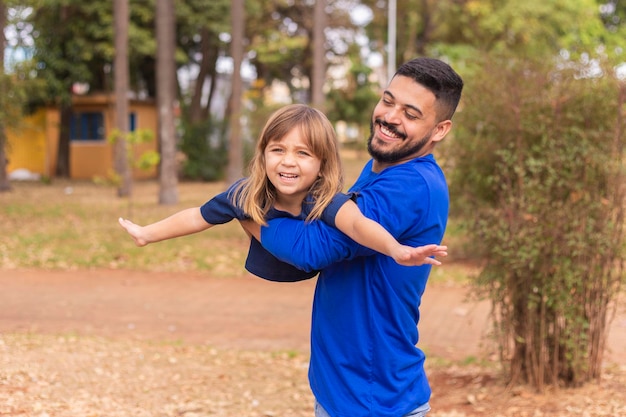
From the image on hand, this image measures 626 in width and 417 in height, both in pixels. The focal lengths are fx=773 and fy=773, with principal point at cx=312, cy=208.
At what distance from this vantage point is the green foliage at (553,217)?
17.3 ft

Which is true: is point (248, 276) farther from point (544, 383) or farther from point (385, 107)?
point (385, 107)

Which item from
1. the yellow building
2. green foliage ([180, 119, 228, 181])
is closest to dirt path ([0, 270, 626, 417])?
green foliage ([180, 119, 228, 181])

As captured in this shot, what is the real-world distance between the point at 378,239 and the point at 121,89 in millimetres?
19881

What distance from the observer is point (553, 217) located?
207 inches

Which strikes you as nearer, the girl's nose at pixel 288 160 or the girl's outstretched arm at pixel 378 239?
the girl's outstretched arm at pixel 378 239

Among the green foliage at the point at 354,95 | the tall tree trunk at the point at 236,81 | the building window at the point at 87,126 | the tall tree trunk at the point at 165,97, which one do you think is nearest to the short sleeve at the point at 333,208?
the tall tree trunk at the point at 236,81

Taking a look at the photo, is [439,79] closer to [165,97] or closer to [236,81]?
[236,81]

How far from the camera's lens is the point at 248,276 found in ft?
37.9

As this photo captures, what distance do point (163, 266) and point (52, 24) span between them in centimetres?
1753

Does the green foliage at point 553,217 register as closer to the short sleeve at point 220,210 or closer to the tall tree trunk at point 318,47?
the short sleeve at point 220,210

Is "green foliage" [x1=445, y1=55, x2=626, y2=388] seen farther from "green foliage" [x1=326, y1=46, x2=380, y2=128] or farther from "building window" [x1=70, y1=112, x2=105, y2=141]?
"green foliage" [x1=326, y1=46, x2=380, y2=128]

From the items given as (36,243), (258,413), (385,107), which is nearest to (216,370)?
(258,413)

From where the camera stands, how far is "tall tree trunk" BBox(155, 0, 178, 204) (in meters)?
18.6

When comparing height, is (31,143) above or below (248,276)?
above
